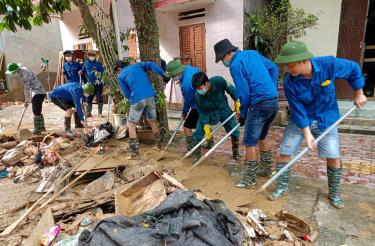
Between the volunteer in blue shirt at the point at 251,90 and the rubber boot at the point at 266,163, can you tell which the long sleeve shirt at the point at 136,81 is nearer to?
the volunteer in blue shirt at the point at 251,90

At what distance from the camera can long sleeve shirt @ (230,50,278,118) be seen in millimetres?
3091

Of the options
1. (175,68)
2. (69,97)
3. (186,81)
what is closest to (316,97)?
(186,81)

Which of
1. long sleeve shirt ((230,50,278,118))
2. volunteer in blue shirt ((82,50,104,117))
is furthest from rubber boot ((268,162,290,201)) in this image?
volunteer in blue shirt ((82,50,104,117))

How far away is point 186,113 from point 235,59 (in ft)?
5.12

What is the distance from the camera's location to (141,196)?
3.08 m

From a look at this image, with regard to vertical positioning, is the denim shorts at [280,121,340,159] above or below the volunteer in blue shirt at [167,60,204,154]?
below

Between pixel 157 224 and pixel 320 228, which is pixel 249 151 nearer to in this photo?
pixel 320 228

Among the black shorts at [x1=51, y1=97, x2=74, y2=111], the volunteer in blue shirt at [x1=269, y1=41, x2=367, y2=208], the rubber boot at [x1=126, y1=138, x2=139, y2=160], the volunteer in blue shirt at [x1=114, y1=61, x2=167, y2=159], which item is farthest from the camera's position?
the black shorts at [x1=51, y1=97, x2=74, y2=111]

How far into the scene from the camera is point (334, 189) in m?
2.91

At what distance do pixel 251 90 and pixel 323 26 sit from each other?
4892 millimetres

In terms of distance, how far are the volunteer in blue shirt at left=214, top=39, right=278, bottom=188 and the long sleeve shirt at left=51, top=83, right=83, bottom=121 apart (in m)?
3.85

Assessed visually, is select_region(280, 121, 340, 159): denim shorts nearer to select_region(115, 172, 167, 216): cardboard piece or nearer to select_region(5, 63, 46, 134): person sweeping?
select_region(115, 172, 167, 216): cardboard piece

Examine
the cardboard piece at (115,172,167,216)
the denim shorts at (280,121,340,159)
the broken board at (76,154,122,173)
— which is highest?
the denim shorts at (280,121,340,159)

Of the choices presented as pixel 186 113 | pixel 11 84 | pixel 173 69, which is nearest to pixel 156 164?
pixel 186 113
